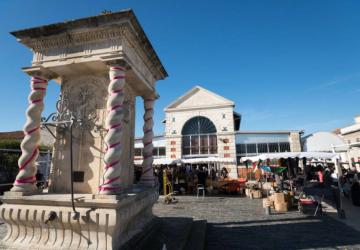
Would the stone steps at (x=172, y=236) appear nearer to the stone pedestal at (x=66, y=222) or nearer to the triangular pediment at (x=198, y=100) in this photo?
the stone pedestal at (x=66, y=222)

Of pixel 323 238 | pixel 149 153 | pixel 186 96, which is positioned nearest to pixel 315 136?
pixel 186 96

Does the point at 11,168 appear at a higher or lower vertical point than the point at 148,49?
lower

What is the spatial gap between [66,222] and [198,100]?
71.4 ft

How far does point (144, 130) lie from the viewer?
6730mm

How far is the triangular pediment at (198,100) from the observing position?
79.7ft

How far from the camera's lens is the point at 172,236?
5270 mm

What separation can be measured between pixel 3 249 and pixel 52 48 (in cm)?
446

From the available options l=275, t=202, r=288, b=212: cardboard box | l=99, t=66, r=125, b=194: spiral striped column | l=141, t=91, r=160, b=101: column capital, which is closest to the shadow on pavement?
l=275, t=202, r=288, b=212: cardboard box

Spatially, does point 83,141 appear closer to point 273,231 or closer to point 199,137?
point 273,231

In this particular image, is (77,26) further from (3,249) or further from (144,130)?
(3,249)

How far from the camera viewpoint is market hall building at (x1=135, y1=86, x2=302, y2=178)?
22.9 meters

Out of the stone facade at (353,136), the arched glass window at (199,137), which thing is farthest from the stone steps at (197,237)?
the stone facade at (353,136)

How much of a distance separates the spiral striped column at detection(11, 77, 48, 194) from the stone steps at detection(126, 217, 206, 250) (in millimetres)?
2639

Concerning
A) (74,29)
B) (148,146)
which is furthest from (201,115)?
(74,29)
